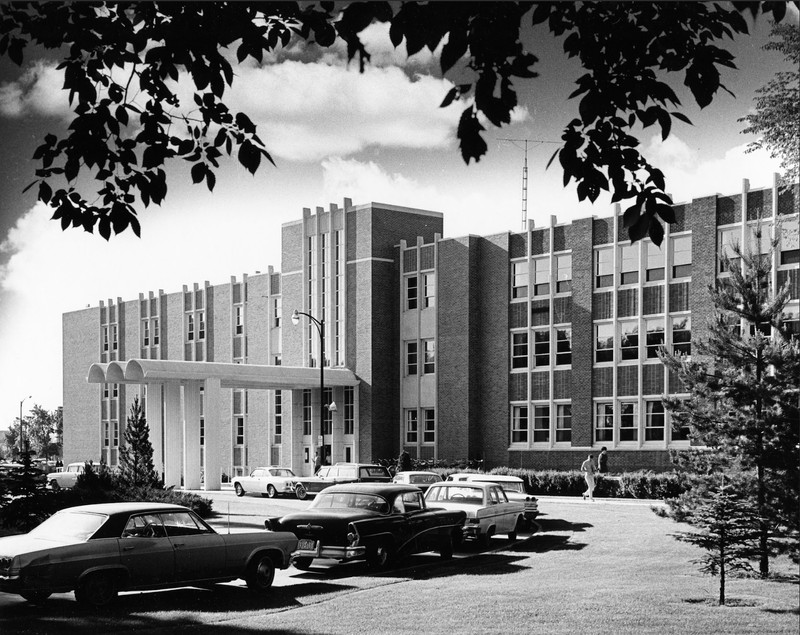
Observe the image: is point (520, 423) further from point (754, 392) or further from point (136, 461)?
point (754, 392)

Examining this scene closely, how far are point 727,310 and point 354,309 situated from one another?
28059 mm

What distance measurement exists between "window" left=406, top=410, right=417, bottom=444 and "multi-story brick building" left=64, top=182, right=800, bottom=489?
0.08 metres

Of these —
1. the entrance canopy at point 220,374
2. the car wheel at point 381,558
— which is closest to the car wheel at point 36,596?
the car wheel at point 381,558

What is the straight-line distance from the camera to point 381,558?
1359cm

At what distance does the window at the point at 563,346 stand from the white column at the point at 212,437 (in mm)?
13436

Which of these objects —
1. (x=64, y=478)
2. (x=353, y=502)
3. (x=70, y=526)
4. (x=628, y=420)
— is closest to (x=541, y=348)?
(x=628, y=420)

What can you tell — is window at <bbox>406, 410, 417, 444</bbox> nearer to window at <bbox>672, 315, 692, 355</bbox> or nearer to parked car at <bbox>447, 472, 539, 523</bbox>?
window at <bbox>672, 315, 692, 355</bbox>

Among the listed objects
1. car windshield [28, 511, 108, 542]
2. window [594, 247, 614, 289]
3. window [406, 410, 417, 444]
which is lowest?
window [406, 410, 417, 444]

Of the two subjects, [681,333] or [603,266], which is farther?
[603,266]

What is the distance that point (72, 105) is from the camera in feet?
30.4

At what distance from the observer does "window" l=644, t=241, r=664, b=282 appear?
3425cm

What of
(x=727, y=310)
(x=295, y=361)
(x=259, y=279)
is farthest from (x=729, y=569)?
(x=259, y=279)

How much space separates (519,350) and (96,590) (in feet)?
99.2

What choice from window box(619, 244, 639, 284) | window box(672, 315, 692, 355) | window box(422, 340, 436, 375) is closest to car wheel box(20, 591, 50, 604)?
window box(672, 315, 692, 355)
